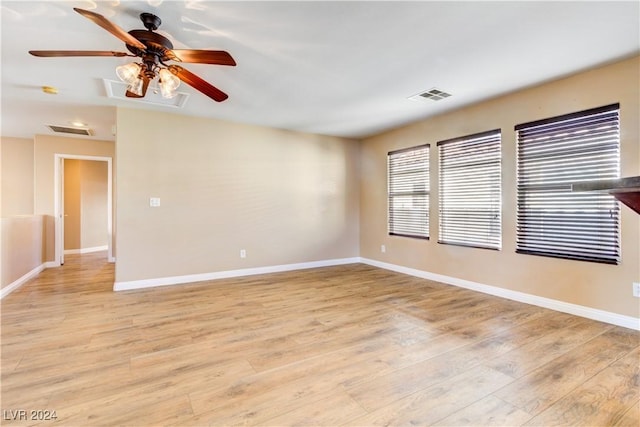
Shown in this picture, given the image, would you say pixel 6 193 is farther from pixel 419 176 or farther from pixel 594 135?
pixel 594 135

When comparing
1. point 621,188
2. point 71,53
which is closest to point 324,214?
point 71,53

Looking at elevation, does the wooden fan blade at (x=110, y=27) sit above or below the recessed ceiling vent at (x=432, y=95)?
below

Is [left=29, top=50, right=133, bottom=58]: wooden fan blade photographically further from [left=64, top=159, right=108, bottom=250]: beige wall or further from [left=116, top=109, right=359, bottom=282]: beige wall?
[left=64, top=159, right=108, bottom=250]: beige wall

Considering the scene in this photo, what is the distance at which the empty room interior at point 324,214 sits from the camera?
1.88m

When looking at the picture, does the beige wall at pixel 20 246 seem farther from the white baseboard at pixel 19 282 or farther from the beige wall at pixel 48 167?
the beige wall at pixel 48 167

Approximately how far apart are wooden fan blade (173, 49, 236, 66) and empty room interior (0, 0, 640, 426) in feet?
0.07

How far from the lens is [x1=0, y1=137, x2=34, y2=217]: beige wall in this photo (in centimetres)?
575

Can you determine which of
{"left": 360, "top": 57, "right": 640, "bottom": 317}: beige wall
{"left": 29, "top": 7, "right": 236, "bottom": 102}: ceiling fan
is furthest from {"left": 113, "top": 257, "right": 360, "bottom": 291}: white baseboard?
{"left": 29, "top": 7, "right": 236, "bottom": 102}: ceiling fan

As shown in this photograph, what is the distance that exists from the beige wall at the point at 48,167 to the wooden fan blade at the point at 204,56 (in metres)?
5.14

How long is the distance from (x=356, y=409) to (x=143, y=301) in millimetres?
2956

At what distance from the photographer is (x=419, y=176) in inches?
193

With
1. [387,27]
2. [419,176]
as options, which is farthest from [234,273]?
[387,27]

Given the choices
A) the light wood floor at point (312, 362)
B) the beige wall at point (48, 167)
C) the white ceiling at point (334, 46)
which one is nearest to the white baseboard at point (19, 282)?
the light wood floor at point (312, 362)

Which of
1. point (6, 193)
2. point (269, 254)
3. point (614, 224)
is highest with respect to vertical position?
point (6, 193)
